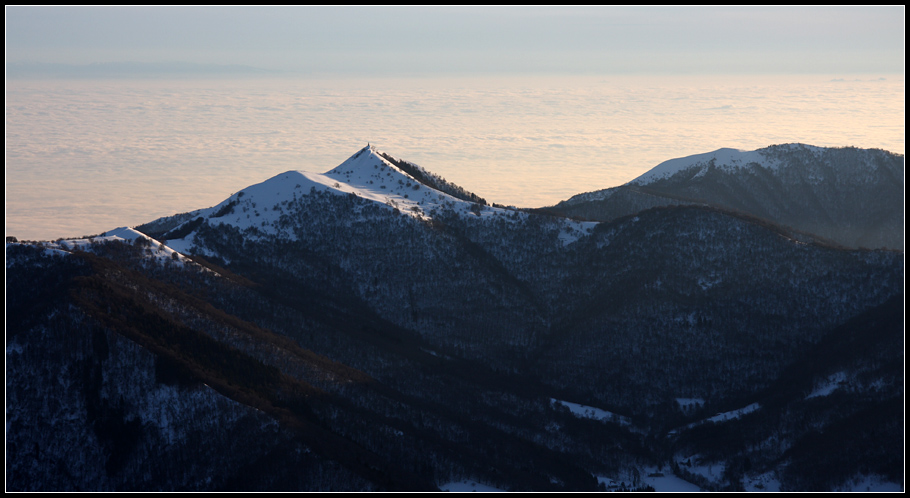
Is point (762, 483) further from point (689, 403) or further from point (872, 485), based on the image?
point (689, 403)

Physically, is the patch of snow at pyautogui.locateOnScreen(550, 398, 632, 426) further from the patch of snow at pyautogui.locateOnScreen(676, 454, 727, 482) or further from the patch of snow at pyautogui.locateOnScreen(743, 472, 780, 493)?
the patch of snow at pyautogui.locateOnScreen(743, 472, 780, 493)

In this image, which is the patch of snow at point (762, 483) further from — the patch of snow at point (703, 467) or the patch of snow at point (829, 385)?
the patch of snow at point (829, 385)

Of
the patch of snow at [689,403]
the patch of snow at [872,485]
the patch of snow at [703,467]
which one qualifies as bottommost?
the patch of snow at [703,467]

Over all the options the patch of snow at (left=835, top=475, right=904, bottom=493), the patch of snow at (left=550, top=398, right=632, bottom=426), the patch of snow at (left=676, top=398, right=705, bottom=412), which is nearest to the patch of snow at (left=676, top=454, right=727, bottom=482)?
the patch of snow at (left=550, top=398, right=632, bottom=426)

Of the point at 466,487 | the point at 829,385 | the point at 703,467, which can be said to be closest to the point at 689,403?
the point at 703,467

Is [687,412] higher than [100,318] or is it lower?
lower

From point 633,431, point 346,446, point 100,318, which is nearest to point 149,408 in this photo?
point 100,318

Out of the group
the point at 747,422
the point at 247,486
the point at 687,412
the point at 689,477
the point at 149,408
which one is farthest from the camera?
the point at 687,412

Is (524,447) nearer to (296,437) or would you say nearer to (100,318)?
(296,437)

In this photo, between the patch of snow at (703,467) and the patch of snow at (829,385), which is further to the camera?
the patch of snow at (829,385)

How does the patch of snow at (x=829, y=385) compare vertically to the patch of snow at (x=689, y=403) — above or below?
above

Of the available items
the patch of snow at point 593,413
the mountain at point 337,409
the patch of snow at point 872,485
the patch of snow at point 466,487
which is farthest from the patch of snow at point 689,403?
the patch of snow at point 466,487
